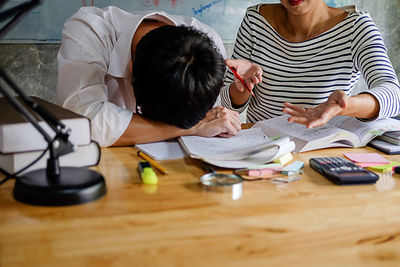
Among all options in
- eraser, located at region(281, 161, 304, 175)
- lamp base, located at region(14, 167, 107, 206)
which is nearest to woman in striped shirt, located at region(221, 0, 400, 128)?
eraser, located at region(281, 161, 304, 175)

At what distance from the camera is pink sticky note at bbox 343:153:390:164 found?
1175mm

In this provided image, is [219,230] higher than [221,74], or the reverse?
[221,74]

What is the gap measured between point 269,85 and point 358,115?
24.9 inches

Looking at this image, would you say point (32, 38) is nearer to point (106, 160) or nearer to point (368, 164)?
point (106, 160)

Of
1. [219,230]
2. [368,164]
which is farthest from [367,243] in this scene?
[368,164]

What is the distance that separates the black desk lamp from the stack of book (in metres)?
0.06

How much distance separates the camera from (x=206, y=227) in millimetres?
763

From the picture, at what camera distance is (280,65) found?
75.7 inches

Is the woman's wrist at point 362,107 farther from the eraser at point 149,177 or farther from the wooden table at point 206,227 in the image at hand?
the eraser at point 149,177

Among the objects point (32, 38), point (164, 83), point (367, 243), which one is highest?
point (164, 83)

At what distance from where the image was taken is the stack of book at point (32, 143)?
2.93 ft

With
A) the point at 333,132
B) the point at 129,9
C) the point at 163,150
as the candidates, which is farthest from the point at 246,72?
the point at 129,9

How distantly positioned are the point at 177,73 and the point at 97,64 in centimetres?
40

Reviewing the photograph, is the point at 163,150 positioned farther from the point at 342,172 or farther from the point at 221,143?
the point at 342,172
